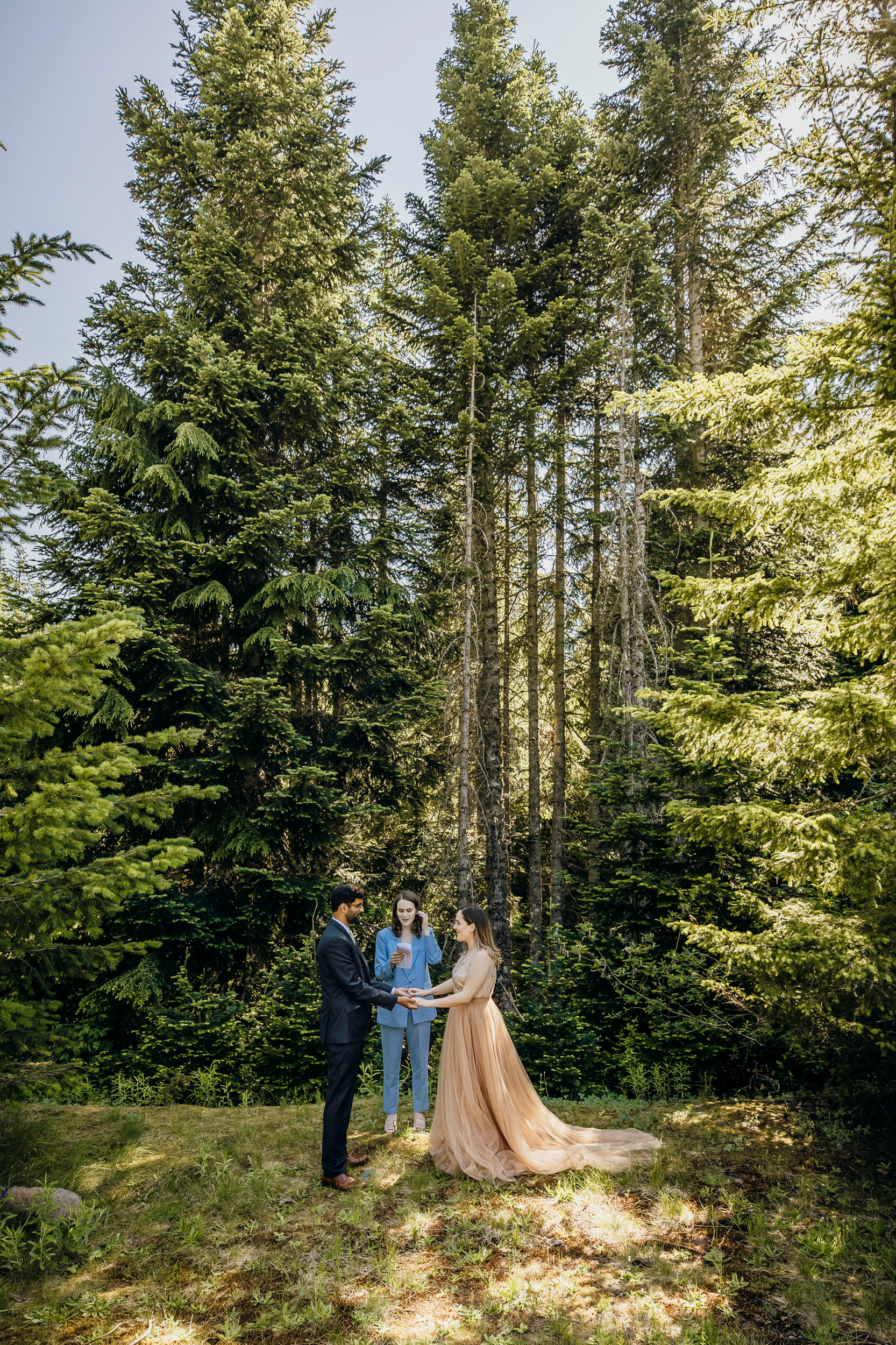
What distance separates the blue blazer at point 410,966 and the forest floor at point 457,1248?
0.99m

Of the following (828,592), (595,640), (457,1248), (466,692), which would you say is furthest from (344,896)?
(595,640)

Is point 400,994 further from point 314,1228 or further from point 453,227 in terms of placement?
point 453,227

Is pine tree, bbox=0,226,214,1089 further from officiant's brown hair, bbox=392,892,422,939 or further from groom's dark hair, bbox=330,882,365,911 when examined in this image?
officiant's brown hair, bbox=392,892,422,939

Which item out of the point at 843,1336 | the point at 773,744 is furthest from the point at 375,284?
the point at 843,1336

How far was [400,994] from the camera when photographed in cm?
568

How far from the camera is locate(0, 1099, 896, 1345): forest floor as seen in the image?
3613 millimetres

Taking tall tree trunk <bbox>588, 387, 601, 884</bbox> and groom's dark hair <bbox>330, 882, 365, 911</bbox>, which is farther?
tall tree trunk <bbox>588, 387, 601, 884</bbox>

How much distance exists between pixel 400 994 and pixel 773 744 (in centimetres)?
348

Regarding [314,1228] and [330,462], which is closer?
[314,1228]

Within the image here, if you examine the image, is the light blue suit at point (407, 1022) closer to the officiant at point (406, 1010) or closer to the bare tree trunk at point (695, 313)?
the officiant at point (406, 1010)

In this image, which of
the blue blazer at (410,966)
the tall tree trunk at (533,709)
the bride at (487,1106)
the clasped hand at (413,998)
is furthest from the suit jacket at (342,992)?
the tall tree trunk at (533,709)

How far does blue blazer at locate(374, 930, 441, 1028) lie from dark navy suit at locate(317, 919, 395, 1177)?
1.12 meters

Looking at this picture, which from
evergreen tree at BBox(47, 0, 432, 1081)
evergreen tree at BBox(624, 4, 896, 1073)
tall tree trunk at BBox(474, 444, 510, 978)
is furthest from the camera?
tall tree trunk at BBox(474, 444, 510, 978)

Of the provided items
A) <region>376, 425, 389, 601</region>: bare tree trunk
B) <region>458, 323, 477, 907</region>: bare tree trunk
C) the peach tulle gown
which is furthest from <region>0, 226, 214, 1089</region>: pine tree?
<region>376, 425, 389, 601</region>: bare tree trunk
